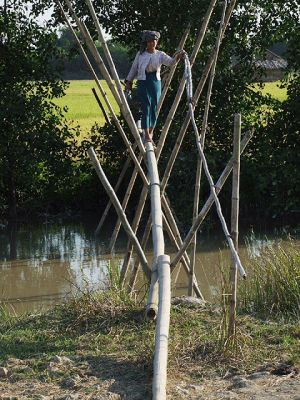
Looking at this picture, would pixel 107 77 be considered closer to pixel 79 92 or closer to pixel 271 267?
pixel 271 267

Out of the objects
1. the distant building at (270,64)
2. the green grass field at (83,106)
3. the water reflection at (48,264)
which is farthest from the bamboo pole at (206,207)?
the green grass field at (83,106)

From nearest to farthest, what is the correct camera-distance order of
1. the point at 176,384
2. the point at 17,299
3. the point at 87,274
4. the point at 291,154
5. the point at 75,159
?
the point at 176,384
the point at 17,299
the point at 87,274
the point at 291,154
the point at 75,159

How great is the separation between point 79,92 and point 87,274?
2622 cm

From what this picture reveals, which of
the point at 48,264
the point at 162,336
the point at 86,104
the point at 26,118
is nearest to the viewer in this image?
the point at 162,336

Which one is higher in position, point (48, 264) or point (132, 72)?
point (132, 72)

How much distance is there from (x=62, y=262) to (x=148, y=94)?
3816 millimetres

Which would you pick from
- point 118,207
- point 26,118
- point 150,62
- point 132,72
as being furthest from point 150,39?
point 26,118

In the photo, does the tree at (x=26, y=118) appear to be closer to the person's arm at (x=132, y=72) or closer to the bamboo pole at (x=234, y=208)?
the person's arm at (x=132, y=72)

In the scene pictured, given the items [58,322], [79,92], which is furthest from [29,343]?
[79,92]

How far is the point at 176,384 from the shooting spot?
4.45 m

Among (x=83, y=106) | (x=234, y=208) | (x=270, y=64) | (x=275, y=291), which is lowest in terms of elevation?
(x=275, y=291)

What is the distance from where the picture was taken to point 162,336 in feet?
14.4

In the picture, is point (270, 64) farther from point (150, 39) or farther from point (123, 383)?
point (123, 383)

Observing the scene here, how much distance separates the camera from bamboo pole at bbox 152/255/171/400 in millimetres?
4070
